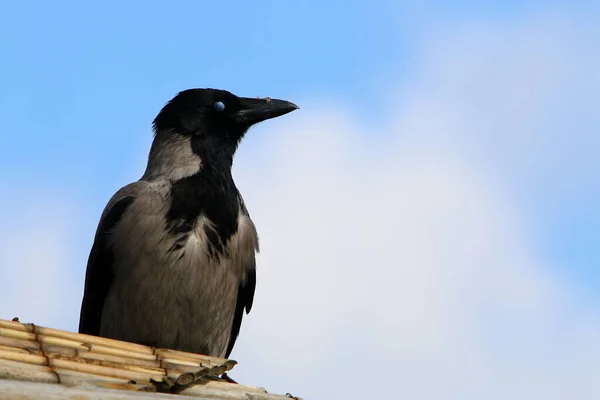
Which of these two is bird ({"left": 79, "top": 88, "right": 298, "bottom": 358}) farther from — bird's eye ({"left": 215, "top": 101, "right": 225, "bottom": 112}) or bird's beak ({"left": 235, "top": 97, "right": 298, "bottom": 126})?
bird's beak ({"left": 235, "top": 97, "right": 298, "bottom": 126})

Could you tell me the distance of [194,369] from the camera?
4.82m

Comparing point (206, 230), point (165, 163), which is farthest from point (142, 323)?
point (165, 163)

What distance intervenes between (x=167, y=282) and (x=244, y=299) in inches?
39.2

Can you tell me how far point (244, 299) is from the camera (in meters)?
7.93

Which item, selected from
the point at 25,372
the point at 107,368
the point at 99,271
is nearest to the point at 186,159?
the point at 99,271

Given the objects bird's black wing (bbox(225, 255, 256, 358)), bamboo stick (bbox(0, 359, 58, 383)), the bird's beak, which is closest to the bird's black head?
the bird's beak

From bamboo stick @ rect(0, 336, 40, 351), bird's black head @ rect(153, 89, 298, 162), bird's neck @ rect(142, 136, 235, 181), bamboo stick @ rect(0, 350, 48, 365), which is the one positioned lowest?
bamboo stick @ rect(0, 350, 48, 365)

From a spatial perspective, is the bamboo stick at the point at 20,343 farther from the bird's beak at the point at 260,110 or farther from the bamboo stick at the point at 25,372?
the bird's beak at the point at 260,110

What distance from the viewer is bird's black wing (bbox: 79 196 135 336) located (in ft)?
24.5

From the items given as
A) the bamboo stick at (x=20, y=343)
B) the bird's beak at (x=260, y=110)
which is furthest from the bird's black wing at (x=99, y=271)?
the bamboo stick at (x=20, y=343)

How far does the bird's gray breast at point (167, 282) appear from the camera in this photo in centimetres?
707

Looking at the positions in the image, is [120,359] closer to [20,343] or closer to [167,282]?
[20,343]

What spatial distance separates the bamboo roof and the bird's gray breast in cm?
203

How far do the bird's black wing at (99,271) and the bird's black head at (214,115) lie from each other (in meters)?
0.84
